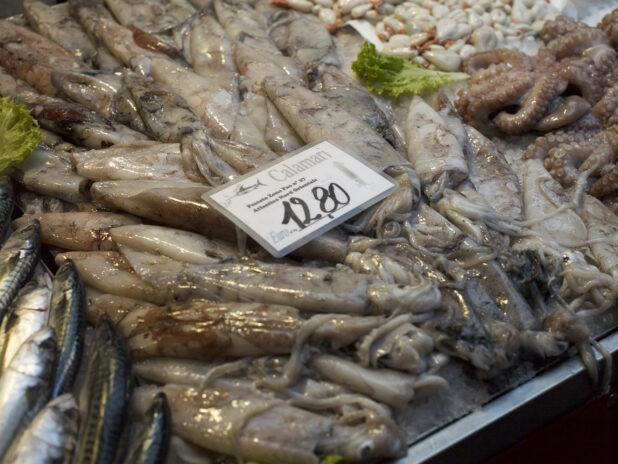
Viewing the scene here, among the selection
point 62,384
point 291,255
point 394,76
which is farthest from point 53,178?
point 394,76

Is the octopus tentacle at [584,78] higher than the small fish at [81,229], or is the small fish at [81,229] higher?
the octopus tentacle at [584,78]

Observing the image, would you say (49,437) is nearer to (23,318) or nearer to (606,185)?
(23,318)

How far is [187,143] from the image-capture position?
3.38 meters

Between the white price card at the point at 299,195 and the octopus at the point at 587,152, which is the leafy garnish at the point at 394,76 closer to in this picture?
the octopus at the point at 587,152

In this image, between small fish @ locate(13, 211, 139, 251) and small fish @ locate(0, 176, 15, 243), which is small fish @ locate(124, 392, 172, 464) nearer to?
small fish @ locate(13, 211, 139, 251)

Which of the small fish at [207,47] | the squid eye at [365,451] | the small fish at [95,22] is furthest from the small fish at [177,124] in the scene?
the squid eye at [365,451]

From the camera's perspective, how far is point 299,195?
9.73 feet

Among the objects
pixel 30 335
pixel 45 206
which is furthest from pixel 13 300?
pixel 45 206

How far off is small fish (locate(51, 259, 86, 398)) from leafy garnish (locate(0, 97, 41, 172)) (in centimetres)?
95

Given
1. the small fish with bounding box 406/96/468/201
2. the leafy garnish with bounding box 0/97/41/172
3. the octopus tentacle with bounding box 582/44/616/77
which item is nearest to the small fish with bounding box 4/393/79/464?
the leafy garnish with bounding box 0/97/41/172

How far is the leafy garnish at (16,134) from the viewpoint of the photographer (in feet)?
11.5

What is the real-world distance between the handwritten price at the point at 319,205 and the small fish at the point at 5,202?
1.53 m

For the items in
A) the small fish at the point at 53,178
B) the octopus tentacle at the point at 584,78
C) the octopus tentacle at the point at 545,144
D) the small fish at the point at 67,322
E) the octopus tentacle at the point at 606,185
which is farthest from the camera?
the octopus tentacle at the point at 584,78

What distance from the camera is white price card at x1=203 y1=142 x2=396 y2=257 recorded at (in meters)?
2.80
